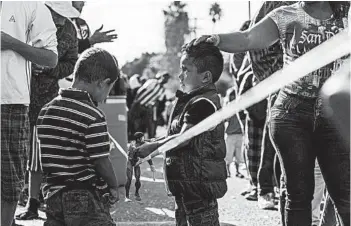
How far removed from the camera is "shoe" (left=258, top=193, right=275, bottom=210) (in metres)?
6.15

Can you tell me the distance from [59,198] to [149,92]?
11.8 metres

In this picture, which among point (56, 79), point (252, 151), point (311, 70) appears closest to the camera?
point (311, 70)

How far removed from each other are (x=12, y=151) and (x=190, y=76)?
3.81 ft

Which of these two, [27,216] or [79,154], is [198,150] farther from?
[27,216]

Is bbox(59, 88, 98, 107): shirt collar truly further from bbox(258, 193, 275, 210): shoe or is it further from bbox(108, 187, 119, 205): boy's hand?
bbox(258, 193, 275, 210): shoe

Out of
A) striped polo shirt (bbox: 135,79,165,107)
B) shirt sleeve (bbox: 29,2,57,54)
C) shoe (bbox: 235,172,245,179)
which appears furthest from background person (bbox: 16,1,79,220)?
striped polo shirt (bbox: 135,79,165,107)

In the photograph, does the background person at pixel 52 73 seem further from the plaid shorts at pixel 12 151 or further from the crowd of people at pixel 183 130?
the plaid shorts at pixel 12 151

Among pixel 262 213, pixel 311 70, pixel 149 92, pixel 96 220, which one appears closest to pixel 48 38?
pixel 96 220

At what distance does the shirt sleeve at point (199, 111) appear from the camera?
3.56 m

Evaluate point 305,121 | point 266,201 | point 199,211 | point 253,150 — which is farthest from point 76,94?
point 253,150

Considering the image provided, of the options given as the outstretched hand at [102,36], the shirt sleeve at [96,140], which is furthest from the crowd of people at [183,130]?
the outstretched hand at [102,36]

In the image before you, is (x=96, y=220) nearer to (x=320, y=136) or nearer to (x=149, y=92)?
(x=320, y=136)

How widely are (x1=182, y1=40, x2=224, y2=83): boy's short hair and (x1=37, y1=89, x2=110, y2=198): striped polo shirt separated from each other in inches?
27.7

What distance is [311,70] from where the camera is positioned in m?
3.68
